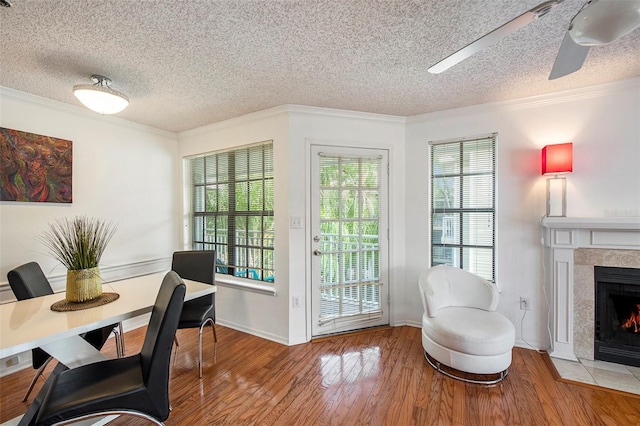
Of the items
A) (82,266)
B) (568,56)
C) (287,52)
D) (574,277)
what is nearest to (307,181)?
(287,52)

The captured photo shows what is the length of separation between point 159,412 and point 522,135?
3.40 m

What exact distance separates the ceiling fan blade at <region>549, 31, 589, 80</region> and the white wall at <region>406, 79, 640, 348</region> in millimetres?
1209

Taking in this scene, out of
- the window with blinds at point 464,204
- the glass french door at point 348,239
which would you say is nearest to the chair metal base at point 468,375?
the glass french door at point 348,239

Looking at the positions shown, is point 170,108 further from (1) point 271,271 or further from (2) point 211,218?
(1) point 271,271

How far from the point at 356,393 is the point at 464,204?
206cm

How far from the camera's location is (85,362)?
5.21ft

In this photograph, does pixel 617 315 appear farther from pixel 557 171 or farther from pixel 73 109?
pixel 73 109

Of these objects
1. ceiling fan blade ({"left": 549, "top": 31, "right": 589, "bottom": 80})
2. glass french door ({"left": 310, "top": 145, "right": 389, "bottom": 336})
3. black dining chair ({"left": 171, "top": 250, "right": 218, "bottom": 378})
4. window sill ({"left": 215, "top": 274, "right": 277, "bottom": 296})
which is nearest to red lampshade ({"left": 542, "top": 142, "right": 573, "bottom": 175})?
ceiling fan blade ({"left": 549, "top": 31, "right": 589, "bottom": 80})

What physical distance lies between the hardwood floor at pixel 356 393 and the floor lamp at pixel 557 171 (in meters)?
1.33

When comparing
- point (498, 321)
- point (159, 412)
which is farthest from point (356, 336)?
point (159, 412)

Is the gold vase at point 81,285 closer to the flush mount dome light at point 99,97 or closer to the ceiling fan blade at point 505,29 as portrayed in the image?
the flush mount dome light at point 99,97

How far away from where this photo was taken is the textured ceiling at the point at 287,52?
4.69 ft

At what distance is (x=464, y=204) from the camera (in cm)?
283

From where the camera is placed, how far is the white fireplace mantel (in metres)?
2.20
